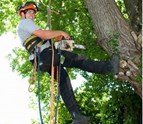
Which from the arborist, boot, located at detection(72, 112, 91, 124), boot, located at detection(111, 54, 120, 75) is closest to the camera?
boot, located at detection(72, 112, 91, 124)

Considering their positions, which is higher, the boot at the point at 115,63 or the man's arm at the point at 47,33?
the man's arm at the point at 47,33

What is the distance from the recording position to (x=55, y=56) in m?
5.46

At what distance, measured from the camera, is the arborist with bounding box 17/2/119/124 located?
5430 millimetres

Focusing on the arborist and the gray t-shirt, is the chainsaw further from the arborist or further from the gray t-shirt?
the gray t-shirt

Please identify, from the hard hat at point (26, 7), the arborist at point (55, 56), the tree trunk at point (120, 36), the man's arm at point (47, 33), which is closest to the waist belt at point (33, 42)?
the arborist at point (55, 56)

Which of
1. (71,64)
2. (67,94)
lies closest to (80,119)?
(67,94)

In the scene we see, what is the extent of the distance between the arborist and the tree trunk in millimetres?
182

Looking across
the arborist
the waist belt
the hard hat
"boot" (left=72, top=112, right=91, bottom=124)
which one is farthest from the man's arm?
"boot" (left=72, top=112, right=91, bottom=124)

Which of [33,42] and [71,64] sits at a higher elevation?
[33,42]

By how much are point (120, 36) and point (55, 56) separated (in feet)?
→ 3.64

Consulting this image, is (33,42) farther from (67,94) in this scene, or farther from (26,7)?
(67,94)

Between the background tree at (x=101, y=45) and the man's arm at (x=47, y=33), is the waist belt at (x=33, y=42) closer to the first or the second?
the man's arm at (x=47, y=33)

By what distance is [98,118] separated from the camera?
13.2 meters

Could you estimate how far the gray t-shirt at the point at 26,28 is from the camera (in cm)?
544
